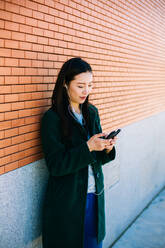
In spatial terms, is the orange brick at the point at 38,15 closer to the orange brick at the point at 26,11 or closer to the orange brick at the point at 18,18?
the orange brick at the point at 26,11

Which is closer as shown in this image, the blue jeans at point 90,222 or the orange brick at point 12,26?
the orange brick at point 12,26

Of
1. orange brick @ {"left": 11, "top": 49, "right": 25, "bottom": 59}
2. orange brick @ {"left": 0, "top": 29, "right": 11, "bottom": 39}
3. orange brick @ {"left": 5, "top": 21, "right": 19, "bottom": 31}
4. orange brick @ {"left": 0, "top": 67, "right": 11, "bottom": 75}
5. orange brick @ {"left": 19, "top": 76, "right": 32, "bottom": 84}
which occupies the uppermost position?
orange brick @ {"left": 5, "top": 21, "right": 19, "bottom": 31}

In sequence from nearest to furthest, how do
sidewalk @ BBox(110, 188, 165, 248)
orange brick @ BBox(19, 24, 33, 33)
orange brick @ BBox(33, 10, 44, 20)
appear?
orange brick @ BBox(19, 24, 33, 33) → orange brick @ BBox(33, 10, 44, 20) → sidewalk @ BBox(110, 188, 165, 248)

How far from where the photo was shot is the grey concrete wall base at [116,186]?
245 centimetres

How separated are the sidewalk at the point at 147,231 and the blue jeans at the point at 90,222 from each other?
2303mm

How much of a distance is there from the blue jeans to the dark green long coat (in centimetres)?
4

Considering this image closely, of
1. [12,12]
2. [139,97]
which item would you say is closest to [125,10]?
[139,97]

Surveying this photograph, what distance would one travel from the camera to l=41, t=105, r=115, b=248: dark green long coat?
2.25 metres

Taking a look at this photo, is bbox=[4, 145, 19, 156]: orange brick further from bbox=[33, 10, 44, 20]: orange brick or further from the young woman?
bbox=[33, 10, 44, 20]: orange brick

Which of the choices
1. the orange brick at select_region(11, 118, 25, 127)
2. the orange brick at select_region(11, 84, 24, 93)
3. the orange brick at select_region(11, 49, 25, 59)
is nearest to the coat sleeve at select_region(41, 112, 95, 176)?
the orange brick at select_region(11, 118, 25, 127)

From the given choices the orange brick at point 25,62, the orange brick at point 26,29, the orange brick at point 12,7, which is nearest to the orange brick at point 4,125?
the orange brick at point 25,62

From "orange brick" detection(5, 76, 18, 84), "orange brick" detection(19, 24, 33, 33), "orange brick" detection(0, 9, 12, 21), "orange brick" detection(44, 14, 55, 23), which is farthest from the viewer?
"orange brick" detection(44, 14, 55, 23)

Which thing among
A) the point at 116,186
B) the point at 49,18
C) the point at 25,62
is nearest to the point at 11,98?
the point at 25,62

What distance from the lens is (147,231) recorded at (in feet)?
16.9
